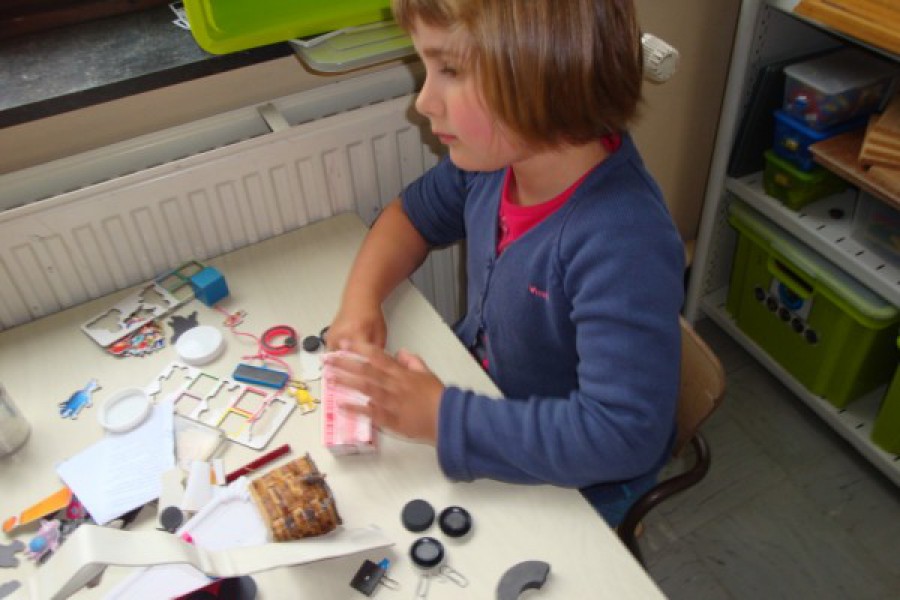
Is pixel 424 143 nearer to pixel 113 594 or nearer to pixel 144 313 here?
pixel 144 313

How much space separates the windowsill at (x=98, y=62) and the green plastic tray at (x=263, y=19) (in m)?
0.03

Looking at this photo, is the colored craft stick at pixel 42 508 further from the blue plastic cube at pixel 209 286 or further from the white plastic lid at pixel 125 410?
the blue plastic cube at pixel 209 286

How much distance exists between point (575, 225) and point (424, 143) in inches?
19.6

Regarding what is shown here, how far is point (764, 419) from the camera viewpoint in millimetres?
1645

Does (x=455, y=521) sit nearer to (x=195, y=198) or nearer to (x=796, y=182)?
(x=195, y=198)

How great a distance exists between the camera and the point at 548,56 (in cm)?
71

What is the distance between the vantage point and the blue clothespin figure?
915 millimetres

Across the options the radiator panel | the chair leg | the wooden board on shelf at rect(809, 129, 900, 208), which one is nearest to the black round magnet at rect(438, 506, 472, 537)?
the chair leg

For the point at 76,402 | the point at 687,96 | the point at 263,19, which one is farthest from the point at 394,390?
the point at 687,96

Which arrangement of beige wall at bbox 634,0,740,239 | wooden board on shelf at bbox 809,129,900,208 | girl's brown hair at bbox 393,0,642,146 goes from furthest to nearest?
1. beige wall at bbox 634,0,740,239
2. wooden board on shelf at bbox 809,129,900,208
3. girl's brown hair at bbox 393,0,642,146

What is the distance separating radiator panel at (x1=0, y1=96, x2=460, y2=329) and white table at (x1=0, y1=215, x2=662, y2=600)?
4 centimetres

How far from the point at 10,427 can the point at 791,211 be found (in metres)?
1.37

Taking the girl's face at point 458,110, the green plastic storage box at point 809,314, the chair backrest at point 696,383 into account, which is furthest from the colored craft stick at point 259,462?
the green plastic storage box at point 809,314

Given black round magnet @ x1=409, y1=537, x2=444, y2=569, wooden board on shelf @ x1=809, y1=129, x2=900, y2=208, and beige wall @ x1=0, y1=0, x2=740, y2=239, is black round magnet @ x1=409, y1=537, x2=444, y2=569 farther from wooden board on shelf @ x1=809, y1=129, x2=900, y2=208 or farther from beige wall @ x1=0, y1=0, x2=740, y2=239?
wooden board on shelf @ x1=809, y1=129, x2=900, y2=208
